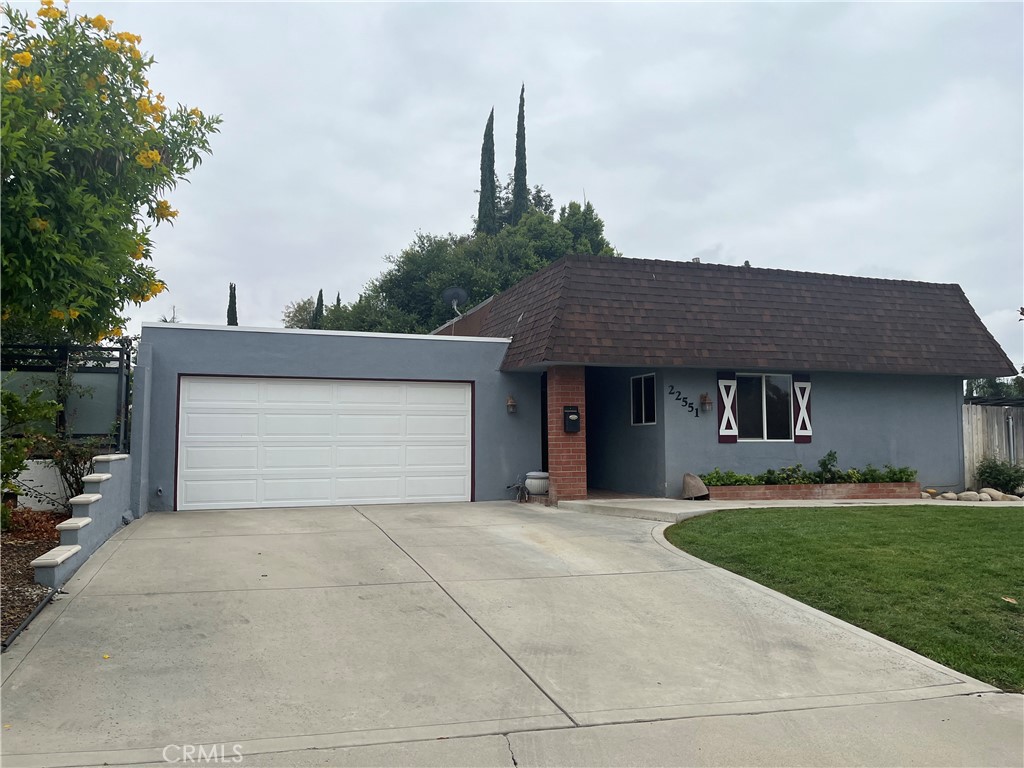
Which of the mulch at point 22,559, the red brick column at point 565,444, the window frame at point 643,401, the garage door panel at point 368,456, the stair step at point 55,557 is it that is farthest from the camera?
the window frame at point 643,401

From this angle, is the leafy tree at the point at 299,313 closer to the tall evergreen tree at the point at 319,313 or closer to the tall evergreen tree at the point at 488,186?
the tall evergreen tree at the point at 319,313

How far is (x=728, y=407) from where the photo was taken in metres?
14.1

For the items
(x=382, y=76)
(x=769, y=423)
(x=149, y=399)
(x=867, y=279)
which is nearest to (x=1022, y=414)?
(x=867, y=279)

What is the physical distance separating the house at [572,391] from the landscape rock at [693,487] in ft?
0.62

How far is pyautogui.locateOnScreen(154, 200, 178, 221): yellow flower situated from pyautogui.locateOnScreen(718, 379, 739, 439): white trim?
10.1m

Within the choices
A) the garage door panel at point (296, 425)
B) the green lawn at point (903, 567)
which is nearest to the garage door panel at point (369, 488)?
the garage door panel at point (296, 425)

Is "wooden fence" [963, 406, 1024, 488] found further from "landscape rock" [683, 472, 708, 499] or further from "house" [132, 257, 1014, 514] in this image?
"landscape rock" [683, 472, 708, 499]

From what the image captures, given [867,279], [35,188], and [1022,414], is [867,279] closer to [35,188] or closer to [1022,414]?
[1022,414]

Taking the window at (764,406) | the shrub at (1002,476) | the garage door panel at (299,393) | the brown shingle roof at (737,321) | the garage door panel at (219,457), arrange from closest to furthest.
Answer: the garage door panel at (219,457) → the brown shingle roof at (737,321) → the garage door panel at (299,393) → the window at (764,406) → the shrub at (1002,476)

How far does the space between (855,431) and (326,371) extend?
994 cm

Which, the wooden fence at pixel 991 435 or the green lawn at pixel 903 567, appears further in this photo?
the wooden fence at pixel 991 435

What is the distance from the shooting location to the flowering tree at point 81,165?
507 centimetres

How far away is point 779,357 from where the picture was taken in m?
13.7

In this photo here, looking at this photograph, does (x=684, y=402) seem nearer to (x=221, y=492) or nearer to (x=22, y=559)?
(x=221, y=492)
